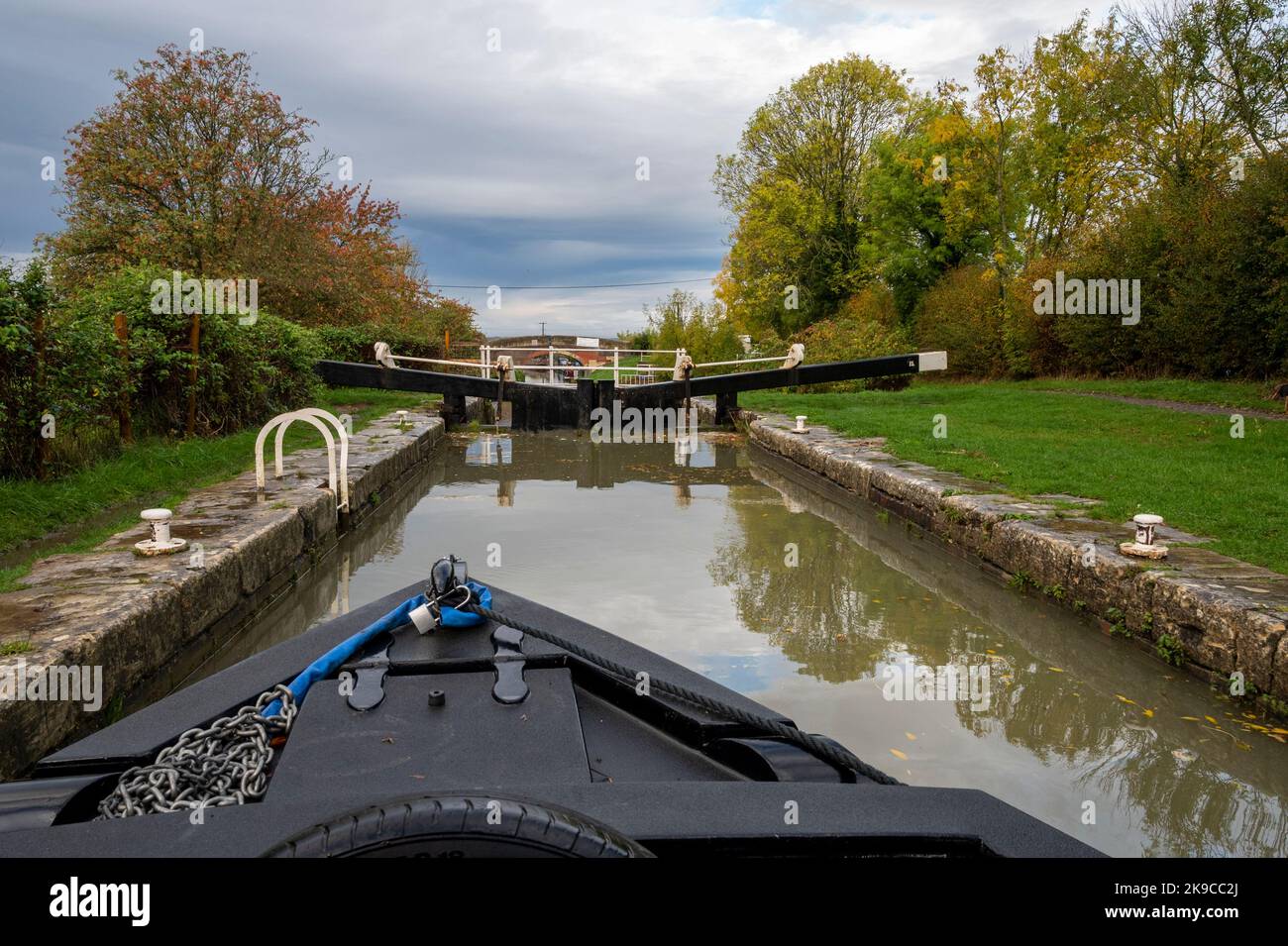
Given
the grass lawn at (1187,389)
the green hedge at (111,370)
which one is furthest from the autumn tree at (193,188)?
the grass lawn at (1187,389)

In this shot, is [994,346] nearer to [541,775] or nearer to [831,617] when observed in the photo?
[831,617]

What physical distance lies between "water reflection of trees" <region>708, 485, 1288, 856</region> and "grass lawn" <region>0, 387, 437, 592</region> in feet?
12.2

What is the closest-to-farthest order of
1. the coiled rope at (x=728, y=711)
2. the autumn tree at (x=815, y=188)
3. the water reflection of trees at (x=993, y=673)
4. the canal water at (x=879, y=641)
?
the coiled rope at (x=728, y=711), the water reflection of trees at (x=993, y=673), the canal water at (x=879, y=641), the autumn tree at (x=815, y=188)

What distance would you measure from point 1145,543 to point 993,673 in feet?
3.75

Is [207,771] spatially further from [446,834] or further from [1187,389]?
[1187,389]

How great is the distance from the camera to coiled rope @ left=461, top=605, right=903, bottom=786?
1.95 m

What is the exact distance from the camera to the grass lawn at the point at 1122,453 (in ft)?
18.4

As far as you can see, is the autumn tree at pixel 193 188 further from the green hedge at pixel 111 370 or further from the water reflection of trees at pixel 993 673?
the water reflection of trees at pixel 993 673

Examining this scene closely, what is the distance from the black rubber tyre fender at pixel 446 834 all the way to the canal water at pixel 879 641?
2267 mm

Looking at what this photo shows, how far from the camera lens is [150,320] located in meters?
8.47

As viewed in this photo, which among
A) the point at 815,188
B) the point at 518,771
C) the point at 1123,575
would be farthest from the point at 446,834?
the point at 815,188

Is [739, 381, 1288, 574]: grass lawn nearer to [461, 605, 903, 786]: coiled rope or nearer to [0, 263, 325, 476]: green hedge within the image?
[461, 605, 903, 786]: coiled rope

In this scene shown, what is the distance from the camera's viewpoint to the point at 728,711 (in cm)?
215

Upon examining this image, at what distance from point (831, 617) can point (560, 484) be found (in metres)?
5.29
